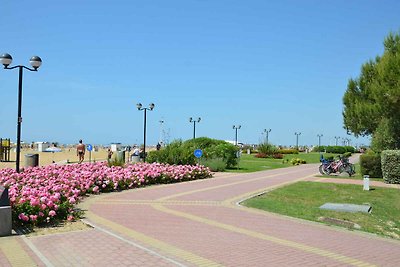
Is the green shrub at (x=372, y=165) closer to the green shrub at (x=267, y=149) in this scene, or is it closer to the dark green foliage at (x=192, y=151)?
the dark green foliage at (x=192, y=151)

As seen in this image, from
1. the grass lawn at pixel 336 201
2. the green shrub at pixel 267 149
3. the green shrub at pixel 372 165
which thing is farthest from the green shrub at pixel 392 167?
the green shrub at pixel 267 149

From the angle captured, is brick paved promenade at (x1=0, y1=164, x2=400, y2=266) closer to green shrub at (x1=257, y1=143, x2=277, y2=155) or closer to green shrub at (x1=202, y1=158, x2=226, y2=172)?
green shrub at (x1=202, y1=158, x2=226, y2=172)

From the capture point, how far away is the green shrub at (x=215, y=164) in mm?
23891

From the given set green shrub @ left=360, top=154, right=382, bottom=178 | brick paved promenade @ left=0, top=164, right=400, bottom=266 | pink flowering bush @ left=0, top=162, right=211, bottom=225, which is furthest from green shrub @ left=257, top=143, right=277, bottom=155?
brick paved promenade @ left=0, top=164, right=400, bottom=266

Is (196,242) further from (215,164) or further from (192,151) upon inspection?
(215,164)

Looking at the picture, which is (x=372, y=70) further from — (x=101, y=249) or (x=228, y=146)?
(x=101, y=249)

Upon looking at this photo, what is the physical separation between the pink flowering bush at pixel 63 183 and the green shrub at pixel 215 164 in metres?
3.92

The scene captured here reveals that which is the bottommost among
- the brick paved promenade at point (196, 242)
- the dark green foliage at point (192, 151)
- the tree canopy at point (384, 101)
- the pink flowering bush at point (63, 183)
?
the brick paved promenade at point (196, 242)

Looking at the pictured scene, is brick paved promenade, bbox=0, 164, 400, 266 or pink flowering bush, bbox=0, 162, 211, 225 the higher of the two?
pink flowering bush, bbox=0, 162, 211, 225

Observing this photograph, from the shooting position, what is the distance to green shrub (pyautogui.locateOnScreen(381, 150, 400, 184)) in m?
18.7

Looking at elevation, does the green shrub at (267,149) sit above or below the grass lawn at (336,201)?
above

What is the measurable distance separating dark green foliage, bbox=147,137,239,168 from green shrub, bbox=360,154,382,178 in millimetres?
7856

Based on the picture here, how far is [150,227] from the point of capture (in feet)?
26.8

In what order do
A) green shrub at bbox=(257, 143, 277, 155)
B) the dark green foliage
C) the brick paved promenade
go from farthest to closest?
green shrub at bbox=(257, 143, 277, 155) < the dark green foliage < the brick paved promenade
